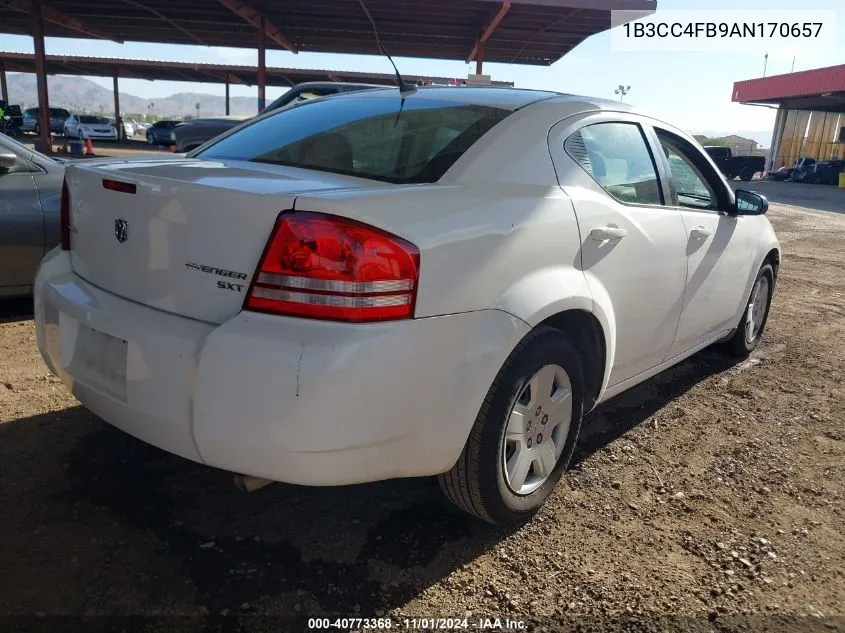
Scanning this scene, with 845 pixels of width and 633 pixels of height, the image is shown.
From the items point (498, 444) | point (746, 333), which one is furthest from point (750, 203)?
point (498, 444)

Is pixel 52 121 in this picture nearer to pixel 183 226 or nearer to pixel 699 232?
pixel 699 232

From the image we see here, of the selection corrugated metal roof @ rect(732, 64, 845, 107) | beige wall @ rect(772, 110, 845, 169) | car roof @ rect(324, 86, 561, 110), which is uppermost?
corrugated metal roof @ rect(732, 64, 845, 107)

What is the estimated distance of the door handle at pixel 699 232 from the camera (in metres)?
3.33

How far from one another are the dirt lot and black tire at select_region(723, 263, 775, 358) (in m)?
1.06

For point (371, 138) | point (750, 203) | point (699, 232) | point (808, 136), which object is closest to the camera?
point (371, 138)

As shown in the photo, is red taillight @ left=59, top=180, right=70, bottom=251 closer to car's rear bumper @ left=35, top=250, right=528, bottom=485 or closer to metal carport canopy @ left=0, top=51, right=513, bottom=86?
car's rear bumper @ left=35, top=250, right=528, bottom=485

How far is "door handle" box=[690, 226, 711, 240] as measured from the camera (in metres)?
3.33

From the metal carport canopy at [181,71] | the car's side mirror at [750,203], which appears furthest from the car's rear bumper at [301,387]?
the metal carport canopy at [181,71]

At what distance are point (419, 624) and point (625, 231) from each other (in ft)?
5.61

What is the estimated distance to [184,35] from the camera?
22.9m

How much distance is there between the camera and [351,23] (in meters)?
19.2

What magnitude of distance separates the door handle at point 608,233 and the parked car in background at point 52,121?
38.7m

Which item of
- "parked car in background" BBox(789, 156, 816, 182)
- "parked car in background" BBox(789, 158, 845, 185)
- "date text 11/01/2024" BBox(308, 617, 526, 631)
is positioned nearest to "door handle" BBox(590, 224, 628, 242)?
"date text 11/01/2024" BBox(308, 617, 526, 631)

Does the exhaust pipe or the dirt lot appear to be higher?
the exhaust pipe
